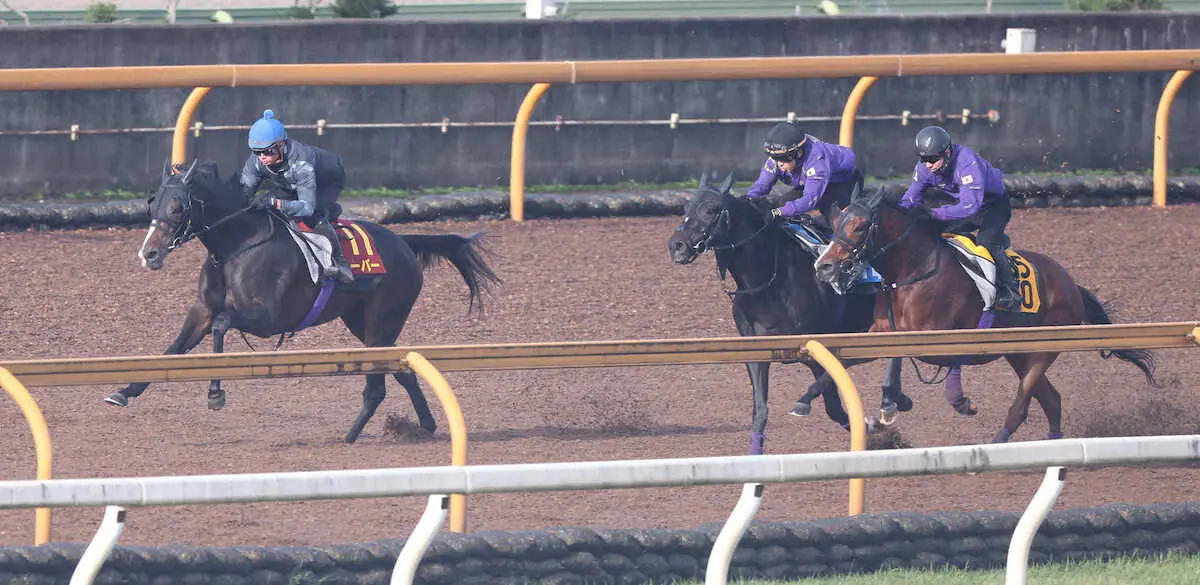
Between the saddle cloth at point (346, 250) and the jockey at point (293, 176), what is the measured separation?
4 cm

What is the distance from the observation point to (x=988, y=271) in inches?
360

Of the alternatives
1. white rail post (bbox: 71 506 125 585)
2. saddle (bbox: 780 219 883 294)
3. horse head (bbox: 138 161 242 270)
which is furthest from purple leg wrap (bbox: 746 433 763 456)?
white rail post (bbox: 71 506 125 585)

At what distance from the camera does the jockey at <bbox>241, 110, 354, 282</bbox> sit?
9414mm

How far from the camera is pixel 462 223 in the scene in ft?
A: 42.3

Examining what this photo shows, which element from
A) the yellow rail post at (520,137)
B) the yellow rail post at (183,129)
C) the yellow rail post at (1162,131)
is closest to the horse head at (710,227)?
the yellow rail post at (183,129)

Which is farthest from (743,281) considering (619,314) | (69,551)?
(69,551)

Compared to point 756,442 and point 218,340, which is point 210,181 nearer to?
point 218,340

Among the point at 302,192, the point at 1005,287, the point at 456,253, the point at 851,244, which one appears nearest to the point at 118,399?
the point at 302,192

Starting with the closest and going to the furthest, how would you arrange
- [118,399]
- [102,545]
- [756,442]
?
1. [102,545]
2. [756,442]
3. [118,399]

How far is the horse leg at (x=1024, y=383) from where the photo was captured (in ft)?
29.4

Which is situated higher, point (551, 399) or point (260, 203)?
point (260, 203)

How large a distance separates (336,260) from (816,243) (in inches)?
Result: 91.7

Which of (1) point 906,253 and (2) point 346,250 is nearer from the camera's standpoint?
(1) point 906,253

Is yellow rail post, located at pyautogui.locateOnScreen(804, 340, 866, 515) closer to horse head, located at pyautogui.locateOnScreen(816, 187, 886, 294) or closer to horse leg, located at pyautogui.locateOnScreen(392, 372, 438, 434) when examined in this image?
horse head, located at pyautogui.locateOnScreen(816, 187, 886, 294)
